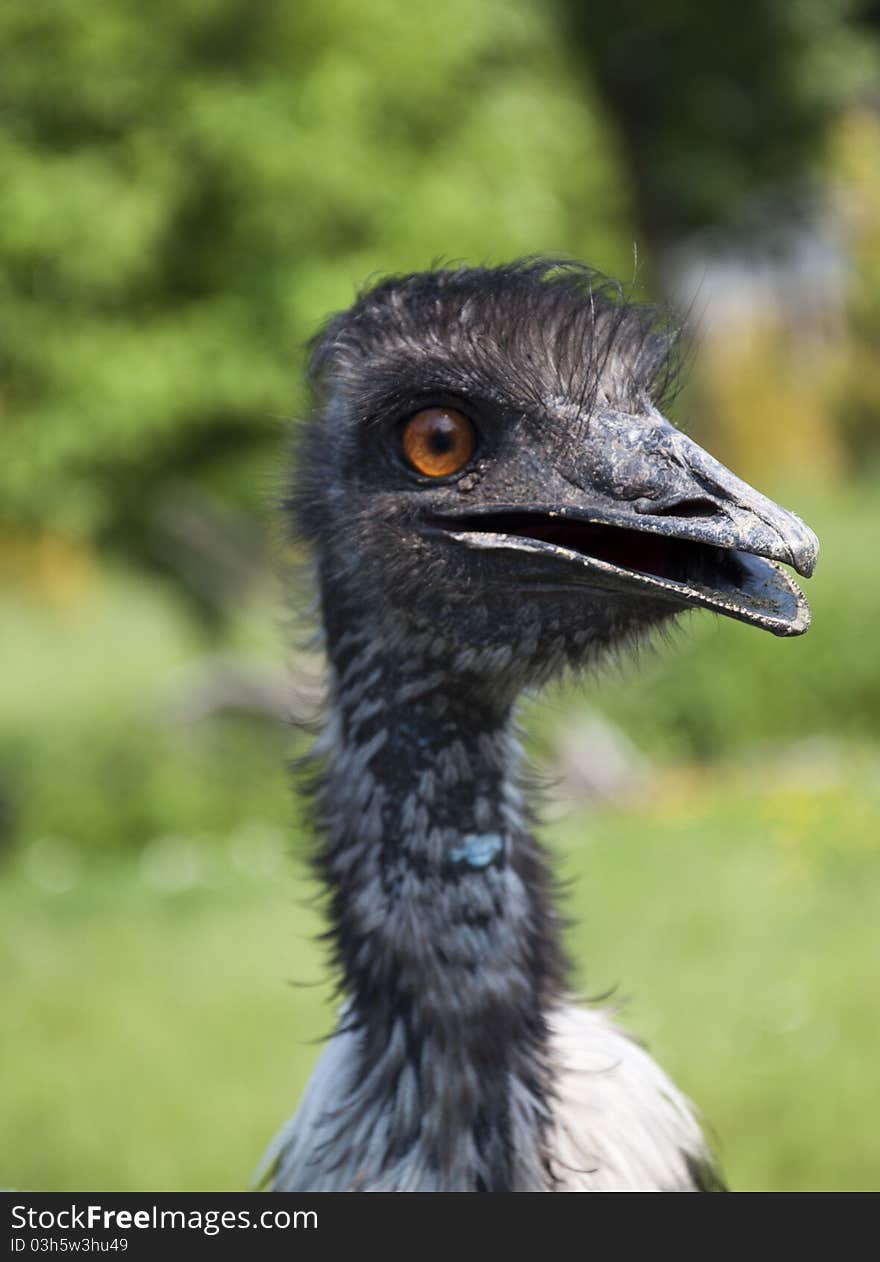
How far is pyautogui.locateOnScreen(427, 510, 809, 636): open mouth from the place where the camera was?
1435 mm

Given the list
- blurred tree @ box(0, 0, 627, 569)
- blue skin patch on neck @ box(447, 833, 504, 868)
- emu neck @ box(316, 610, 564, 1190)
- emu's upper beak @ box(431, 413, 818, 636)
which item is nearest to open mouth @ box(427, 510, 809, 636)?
emu's upper beak @ box(431, 413, 818, 636)

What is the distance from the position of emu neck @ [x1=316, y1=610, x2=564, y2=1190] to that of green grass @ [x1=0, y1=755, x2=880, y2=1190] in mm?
1845

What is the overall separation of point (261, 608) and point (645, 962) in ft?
11.1

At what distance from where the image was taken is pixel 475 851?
1719 millimetres

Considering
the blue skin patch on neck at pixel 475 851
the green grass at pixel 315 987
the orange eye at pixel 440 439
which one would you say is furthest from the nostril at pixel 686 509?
the green grass at pixel 315 987

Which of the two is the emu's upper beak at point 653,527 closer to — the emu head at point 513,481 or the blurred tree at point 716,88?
the emu head at point 513,481

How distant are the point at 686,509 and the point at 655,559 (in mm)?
98

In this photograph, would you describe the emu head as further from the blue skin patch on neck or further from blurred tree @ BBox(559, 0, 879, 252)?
blurred tree @ BBox(559, 0, 879, 252)

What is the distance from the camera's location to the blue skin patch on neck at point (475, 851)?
1.71 metres

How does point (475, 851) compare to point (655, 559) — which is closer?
point (655, 559)

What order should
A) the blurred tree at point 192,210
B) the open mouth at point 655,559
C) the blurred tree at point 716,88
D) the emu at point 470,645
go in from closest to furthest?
the open mouth at point 655,559
the emu at point 470,645
the blurred tree at point 192,210
the blurred tree at point 716,88

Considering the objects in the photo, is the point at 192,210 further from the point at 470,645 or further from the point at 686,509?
the point at 686,509

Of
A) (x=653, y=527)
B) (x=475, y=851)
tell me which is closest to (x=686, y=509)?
(x=653, y=527)

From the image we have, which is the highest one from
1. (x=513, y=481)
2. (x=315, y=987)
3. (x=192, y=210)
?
(x=192, y=210)
